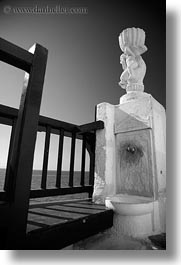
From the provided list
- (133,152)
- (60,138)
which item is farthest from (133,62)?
(60,138)

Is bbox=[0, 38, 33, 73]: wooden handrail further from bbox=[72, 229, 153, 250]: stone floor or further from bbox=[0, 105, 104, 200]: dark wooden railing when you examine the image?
bbox=[72, 229, 153, 250]: stone floor

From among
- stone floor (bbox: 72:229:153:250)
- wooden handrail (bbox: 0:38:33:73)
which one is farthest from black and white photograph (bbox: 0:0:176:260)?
wooden handrail (bbox: 0:38:33:73)

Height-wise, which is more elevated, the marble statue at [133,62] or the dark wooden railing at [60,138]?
the marble statue at [133,62]

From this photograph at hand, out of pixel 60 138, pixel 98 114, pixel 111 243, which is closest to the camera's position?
pixel 111 243

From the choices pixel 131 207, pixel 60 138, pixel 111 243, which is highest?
pixel 60 138

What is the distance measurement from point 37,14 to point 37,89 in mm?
1370

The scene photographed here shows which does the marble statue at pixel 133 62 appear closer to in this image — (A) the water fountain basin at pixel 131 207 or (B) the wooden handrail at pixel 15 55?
(A) the water fountain basin at pixel 131 207

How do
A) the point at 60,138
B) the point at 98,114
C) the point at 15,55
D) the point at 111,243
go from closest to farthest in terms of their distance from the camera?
the point at 15,55 < the point at 111,243 < the point at 60,138 < the point at 98,114

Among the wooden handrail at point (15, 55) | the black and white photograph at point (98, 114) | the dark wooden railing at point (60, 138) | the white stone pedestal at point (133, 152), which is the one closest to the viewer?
the wooden handrail at point (15, 55)

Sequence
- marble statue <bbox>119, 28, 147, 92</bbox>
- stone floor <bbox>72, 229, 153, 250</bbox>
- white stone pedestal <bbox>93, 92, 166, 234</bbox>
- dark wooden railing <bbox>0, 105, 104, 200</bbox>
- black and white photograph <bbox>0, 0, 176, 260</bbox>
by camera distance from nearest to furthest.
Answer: stone floor <bbox>72, 229, 153, 250</bbox> < black and white photograph <bbox>0, 0, 176, 260</bbox> < dark wooden railing <bbox>0, 105, 104, 200</bbox> < white stone pedestal <bbox>93, 92, 166, 234</bbox> < marble statue <bbox>119, 28, 147, 92</bbox>

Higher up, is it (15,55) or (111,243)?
(15,55)

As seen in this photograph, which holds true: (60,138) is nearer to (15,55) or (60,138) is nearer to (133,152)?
(133,152)

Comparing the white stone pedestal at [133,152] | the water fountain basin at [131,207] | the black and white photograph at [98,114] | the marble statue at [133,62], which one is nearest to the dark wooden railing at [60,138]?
the black and white photograph at [98,114]

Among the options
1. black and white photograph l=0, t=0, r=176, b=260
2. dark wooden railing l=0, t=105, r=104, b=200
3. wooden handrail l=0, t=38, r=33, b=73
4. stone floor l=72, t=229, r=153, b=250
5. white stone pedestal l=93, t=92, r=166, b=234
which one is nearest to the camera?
wooden handrail l=0, t=38, r=33, b=73
